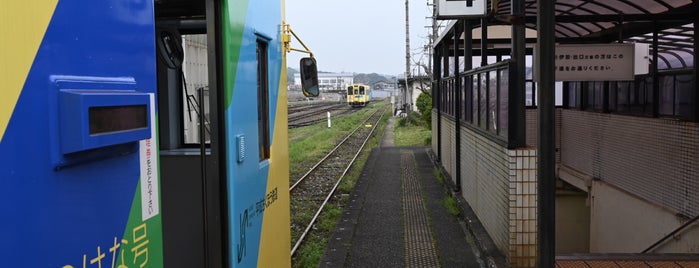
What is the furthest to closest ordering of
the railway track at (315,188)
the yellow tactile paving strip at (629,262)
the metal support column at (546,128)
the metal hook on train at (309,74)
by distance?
the railway track at (315,188), the yellow tactile paving strip at (629,262), the metal hook on train at (309,74), the metal support column at (546,128)

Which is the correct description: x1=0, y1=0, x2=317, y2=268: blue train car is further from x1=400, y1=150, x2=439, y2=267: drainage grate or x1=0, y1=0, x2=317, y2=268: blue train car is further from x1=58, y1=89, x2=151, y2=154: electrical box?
x1=400, y1=150, x2=439, y2=267: drainage grate

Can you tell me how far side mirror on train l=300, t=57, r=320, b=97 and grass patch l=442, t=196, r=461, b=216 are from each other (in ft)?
20.0

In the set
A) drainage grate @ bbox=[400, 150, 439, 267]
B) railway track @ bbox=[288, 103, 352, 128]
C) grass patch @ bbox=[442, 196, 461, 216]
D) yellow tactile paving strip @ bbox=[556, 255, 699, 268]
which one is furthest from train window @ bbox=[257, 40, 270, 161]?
railway track @ bbox=[288, 103, 352, 128]

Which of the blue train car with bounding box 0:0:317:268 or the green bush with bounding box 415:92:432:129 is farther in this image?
the green bush with bounding box 415:92:432:129

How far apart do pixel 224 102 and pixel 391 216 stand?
749 centimetres

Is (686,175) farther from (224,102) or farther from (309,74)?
(224,102)

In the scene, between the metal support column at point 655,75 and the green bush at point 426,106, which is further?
the green bush at point 426,106

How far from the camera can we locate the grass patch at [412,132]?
87.7 feet

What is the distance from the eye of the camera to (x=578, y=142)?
13336 millimetres

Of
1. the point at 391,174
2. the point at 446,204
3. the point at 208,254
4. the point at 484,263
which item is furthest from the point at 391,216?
the point at 208,254

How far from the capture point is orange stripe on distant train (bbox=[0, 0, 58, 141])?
137 centimetres

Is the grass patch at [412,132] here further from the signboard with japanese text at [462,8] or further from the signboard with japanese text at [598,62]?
the signboard with japanese text at [598,62]

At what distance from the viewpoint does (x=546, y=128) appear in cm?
383

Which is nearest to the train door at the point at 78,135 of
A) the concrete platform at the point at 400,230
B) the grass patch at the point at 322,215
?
the concrete platform at the point at 400,230
